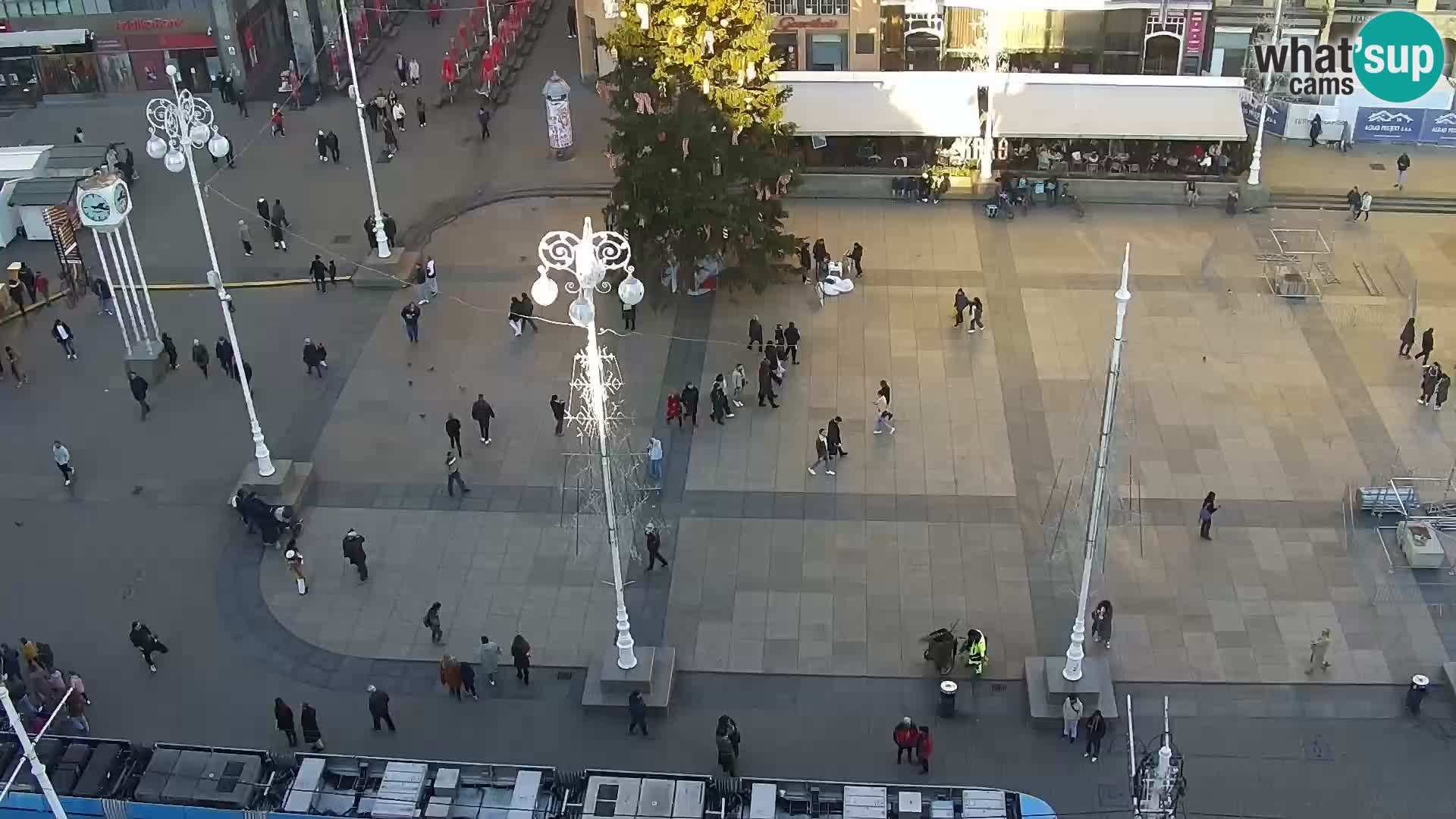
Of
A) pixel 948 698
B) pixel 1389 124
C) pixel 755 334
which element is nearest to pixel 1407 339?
pixel 1389 124

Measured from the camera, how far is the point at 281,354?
33094 millimetres

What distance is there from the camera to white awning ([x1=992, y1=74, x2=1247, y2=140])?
3903 cm

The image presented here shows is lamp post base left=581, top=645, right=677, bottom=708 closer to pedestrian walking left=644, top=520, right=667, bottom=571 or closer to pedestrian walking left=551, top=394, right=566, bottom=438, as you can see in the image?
pedestrian walking left=644, top=520, right=667, bottom=571

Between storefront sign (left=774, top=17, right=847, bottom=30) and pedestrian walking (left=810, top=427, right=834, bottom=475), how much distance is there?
1936cm

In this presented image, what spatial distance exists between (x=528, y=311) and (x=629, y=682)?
12.6 meters

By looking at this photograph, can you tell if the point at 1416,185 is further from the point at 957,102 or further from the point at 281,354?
the point at 281,354

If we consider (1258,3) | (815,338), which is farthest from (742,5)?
(1258,3)

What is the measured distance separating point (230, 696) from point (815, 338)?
1536cm

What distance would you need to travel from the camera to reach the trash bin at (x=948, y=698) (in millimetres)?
22406

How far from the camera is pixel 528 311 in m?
33.1

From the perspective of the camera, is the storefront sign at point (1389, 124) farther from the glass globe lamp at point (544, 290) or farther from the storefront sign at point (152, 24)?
the storefront sign at point (152, 24)

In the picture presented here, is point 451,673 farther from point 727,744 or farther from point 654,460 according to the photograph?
point 654,460

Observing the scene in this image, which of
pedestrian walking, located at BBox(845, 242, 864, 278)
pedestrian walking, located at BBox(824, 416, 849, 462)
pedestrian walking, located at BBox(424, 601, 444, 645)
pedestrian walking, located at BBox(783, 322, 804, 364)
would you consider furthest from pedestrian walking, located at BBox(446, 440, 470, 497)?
pedestrian walking, located at BBox(845, 242, 864, 278)

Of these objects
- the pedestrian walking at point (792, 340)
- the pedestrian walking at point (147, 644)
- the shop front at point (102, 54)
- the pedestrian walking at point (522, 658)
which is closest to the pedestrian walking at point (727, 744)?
the pedestrian walking at point (522, 658)
